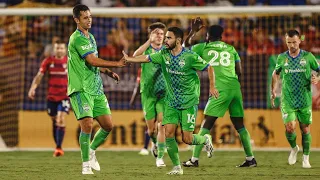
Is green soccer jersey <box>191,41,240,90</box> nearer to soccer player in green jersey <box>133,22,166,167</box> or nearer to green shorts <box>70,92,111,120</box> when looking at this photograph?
soccer player in green jersey <box>133,22,166,167</box>

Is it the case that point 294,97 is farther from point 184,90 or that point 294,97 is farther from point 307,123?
point 184,90

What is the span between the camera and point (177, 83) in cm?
957

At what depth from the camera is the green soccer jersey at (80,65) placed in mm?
9508

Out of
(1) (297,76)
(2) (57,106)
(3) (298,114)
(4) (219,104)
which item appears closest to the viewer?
(4) (219,104)

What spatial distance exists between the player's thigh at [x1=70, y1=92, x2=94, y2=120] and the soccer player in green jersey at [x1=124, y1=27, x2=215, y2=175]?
815 millimetres

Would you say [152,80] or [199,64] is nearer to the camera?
[199,64]

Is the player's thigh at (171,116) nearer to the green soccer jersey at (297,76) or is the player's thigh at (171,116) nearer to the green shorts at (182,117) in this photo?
the green shorts at (182,117)

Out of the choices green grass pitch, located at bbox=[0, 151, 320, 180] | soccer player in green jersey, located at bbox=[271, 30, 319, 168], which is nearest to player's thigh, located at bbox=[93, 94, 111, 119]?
green grass pitch, located at bbox=[0, 151, 320, 180]

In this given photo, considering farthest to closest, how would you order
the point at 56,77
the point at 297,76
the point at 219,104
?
the point at 56,77
the point at 297,76
the point at 219,104

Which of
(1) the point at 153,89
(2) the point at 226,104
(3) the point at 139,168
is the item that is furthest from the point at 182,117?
(1) the point at 153,89

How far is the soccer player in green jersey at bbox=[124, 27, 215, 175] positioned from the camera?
9461 mm

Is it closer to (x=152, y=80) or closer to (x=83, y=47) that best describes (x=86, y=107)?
(x=83, y=47)

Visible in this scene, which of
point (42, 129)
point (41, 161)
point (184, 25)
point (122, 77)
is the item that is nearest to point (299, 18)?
point (184, 25)

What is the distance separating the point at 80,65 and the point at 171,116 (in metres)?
1.26
